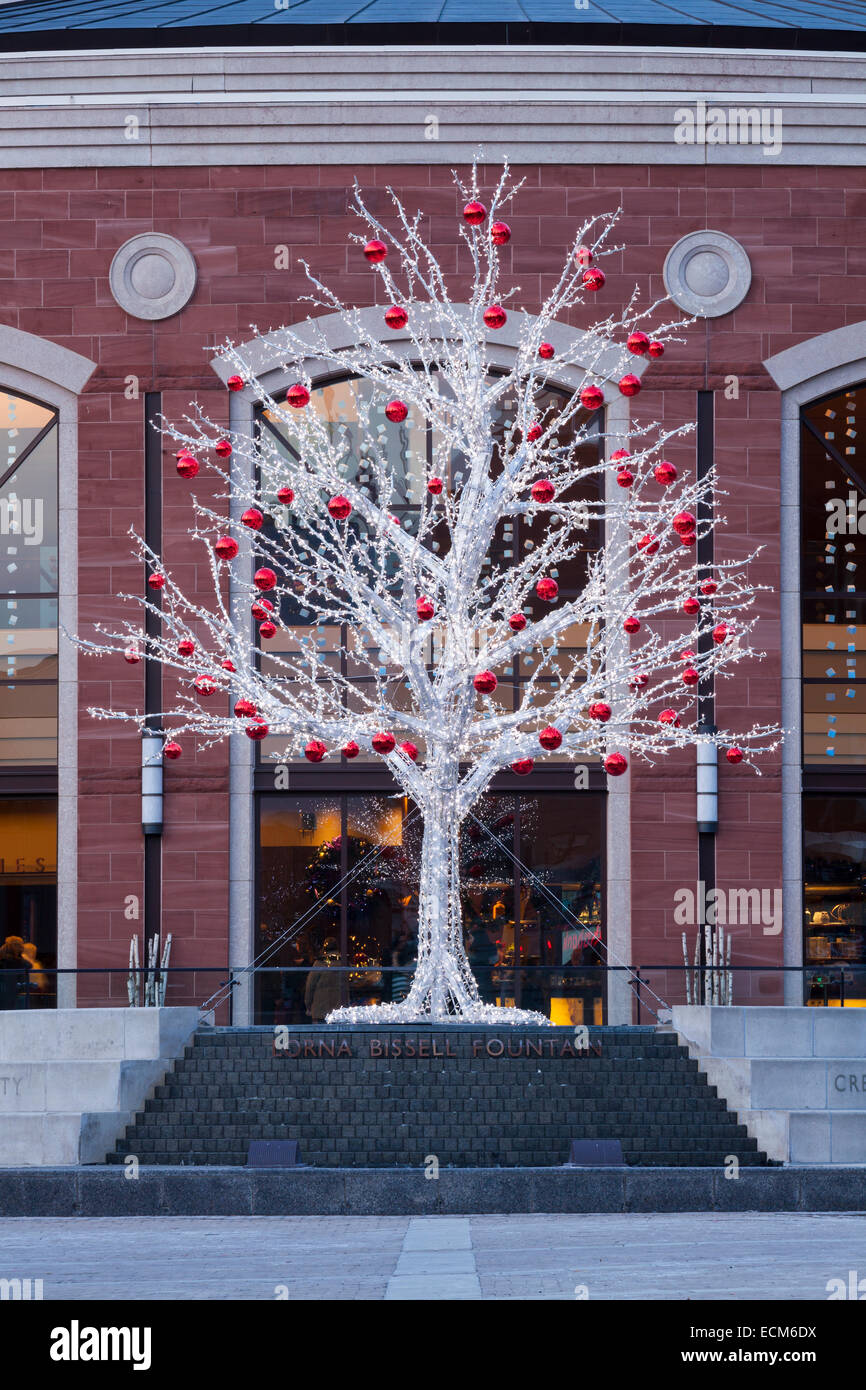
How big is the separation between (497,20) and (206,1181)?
17.8 m

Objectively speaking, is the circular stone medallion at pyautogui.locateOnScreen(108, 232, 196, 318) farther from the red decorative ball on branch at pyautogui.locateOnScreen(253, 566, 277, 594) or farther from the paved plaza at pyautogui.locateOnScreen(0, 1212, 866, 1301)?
the paved plaza at pyautogui.locateOnScreen(0, 1212, 866, 1301)

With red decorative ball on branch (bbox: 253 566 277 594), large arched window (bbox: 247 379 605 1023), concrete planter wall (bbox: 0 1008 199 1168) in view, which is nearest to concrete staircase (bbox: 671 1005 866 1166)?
concrete planter wall (bbox: 0 1008 199 1168)

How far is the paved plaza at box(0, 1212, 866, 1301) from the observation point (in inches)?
402

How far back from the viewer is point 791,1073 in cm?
1730

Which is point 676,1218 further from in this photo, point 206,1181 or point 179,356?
point 179,356

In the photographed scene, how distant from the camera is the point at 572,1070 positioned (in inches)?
726

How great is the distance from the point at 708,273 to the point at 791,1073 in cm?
1259

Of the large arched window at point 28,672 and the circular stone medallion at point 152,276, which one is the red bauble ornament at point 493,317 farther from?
the large arched window at point 28,672

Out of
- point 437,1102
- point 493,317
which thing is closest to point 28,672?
point 493,317

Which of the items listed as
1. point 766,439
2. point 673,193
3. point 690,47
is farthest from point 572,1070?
point 690,47

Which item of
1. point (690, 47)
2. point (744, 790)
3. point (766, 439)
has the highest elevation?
point (690, 47)

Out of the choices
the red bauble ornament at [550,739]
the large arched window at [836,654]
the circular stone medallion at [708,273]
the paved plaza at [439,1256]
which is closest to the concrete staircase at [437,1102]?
the paved plaza at [439,1256]

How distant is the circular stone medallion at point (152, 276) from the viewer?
25562 mm

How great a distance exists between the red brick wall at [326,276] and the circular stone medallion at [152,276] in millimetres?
144
